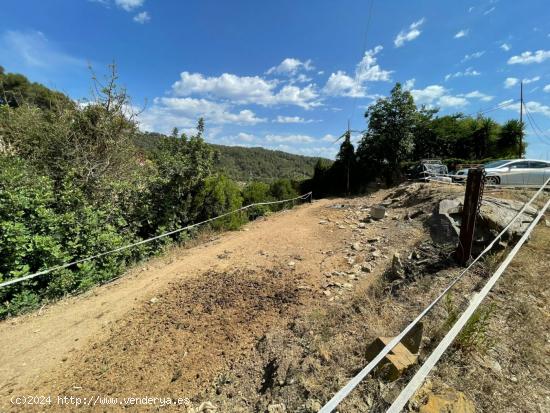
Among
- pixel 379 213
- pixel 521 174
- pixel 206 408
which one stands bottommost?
pixel 206 408

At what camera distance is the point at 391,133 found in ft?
65.9

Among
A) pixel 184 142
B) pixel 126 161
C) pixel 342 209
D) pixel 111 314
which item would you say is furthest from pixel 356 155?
pixel 111 314

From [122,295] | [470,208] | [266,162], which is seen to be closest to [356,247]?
[470,208]

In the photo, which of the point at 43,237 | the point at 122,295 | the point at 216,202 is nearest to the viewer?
the point at 43,237

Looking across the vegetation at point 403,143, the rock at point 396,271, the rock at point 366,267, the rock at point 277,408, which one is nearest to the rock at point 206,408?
the rock at point 277,408

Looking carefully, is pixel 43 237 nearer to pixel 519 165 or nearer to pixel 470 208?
pixel 470 208

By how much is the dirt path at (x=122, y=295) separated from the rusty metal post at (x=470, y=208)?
2679 millimetres

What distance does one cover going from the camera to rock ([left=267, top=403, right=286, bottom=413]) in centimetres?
263

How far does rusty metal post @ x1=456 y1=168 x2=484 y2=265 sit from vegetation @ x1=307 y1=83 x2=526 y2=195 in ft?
56.1

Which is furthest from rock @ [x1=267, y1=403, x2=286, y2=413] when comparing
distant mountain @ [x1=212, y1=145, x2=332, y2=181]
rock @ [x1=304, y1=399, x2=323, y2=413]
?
distant mountain @ [x1=212, y1=145, x2=332, y2=181]

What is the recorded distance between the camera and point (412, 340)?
280 cm

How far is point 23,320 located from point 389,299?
5.98 m

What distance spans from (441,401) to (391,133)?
796 inches

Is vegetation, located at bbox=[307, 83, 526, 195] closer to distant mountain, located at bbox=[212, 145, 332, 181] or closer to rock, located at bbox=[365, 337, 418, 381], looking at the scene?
rock, located at bbox=[365, 337, 418, 381]
